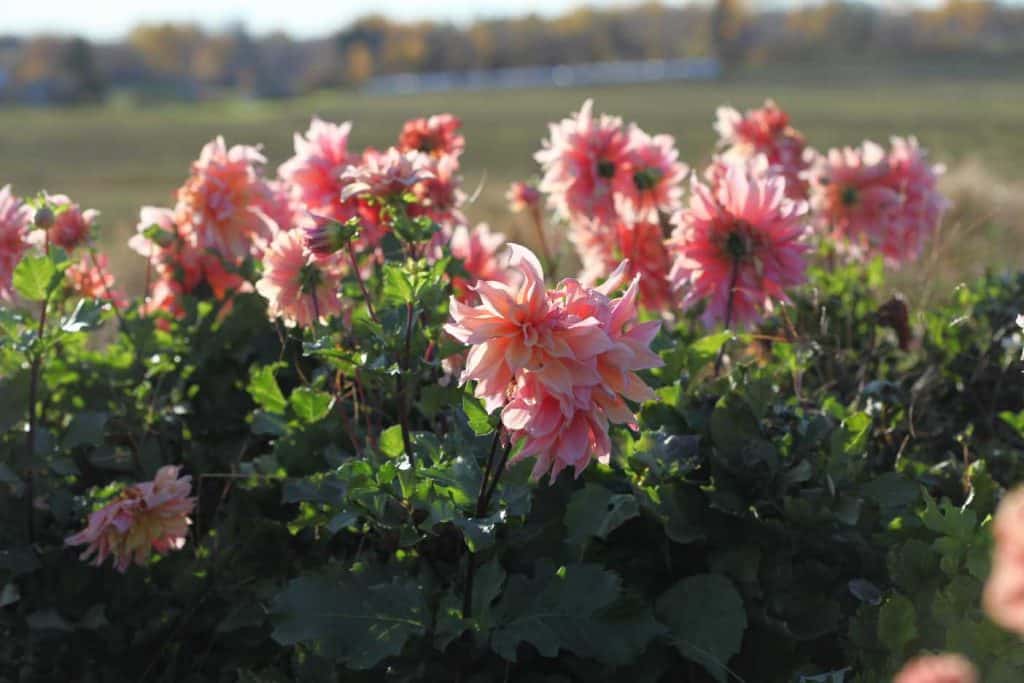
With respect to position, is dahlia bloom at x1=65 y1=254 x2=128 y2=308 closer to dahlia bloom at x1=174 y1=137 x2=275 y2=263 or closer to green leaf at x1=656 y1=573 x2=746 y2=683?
dahlia bloom at x1=174 y1=137 x2=275 y2=263

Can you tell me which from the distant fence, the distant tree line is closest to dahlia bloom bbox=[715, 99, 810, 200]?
the distant fence

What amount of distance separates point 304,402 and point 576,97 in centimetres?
6111

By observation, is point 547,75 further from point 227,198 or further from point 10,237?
point 10,237

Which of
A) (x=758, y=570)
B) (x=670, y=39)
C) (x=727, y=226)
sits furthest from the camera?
(x=670, y=39)

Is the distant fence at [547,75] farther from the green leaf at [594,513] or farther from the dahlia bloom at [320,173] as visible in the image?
the green leaf at [594,513]

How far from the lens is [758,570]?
2012 mm

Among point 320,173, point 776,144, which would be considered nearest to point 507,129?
point 776,144

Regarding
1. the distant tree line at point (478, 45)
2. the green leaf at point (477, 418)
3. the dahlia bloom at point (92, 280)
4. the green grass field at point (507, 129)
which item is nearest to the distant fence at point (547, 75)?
the distant tree line at point (478, 45)

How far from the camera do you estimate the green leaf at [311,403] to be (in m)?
2.21

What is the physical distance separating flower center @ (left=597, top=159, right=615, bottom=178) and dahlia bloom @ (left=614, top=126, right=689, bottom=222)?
0.06 feet

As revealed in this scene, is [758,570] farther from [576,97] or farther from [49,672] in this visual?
[576,97]

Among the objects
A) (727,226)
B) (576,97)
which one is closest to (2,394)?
(727,226)

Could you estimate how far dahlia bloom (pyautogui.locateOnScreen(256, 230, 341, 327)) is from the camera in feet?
6.73

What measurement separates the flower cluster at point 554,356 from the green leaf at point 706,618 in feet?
1.69
